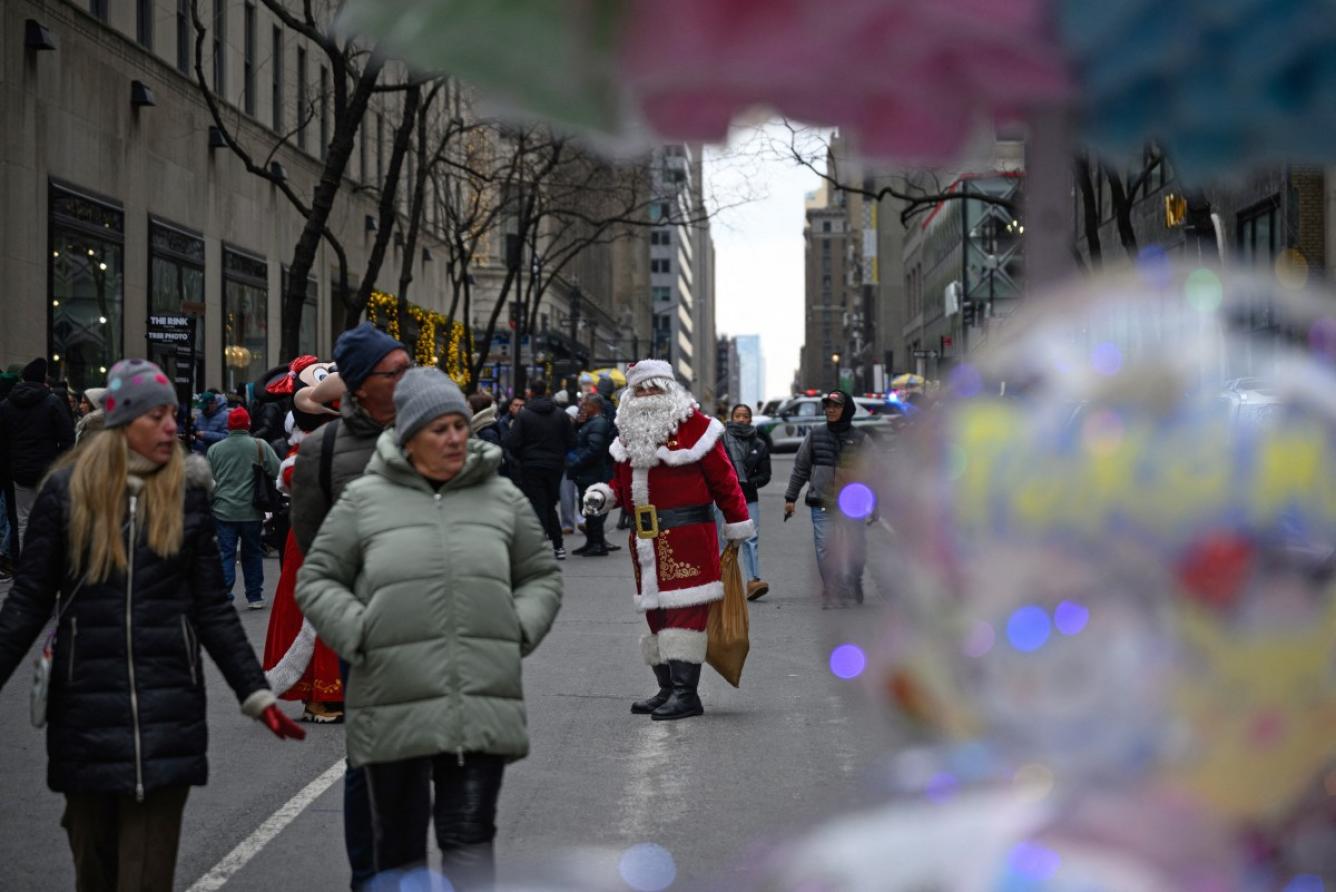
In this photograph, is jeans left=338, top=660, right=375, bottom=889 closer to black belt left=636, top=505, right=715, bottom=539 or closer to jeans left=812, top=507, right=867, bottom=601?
jeans left=812, top=507, right=867, bottom=601

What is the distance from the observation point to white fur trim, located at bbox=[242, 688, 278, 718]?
4879mm

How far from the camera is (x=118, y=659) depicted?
4.80m

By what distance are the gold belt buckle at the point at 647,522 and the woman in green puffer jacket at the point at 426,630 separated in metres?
4.70

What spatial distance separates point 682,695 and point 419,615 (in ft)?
17.6

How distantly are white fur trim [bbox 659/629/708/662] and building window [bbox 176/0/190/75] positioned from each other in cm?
2263

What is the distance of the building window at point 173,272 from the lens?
2825cm

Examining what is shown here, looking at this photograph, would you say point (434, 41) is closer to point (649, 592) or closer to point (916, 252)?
point (649, 592)

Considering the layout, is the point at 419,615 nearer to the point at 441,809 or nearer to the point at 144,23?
the point at 441,809

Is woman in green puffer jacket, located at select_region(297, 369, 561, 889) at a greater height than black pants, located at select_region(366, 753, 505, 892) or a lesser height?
greater

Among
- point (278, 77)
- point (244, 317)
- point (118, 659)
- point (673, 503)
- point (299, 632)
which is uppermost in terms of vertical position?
point (278, 77)

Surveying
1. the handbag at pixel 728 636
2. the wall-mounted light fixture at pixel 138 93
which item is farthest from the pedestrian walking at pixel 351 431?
the wall-mounted light fixture at pixel 138 93

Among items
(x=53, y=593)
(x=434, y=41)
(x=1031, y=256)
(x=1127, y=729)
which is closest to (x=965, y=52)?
(x=1031, y=256)

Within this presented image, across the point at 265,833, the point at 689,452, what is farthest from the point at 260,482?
the point at 265,833

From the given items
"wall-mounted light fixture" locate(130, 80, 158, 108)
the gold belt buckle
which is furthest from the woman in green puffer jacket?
"wall-mounted light fixture" locate(130, 80, 158, 108)
